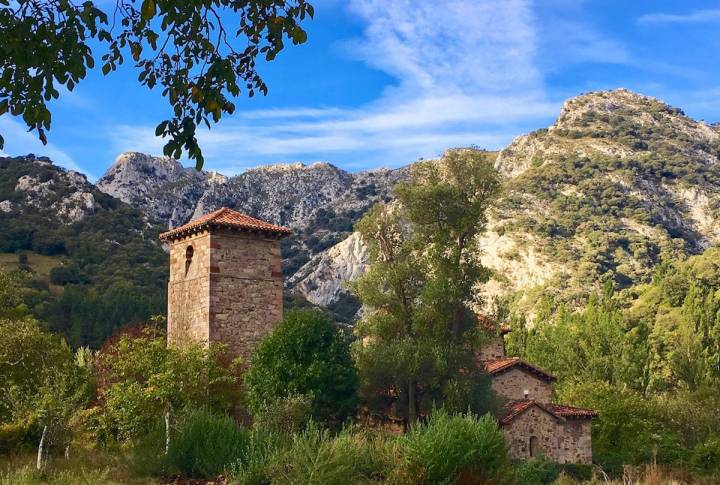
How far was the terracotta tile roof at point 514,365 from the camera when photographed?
124 ft

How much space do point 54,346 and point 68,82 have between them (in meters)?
23.5

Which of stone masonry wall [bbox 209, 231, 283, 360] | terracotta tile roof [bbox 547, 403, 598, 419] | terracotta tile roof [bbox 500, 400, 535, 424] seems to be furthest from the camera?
terracotta tile roof [bbox 547, 403, 598, 419]

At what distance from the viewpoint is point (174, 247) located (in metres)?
33.7

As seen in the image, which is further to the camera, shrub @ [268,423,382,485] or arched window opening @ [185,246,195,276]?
arched window opening @ [185,246,195,276]

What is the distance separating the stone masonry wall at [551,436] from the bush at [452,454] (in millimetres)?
19416

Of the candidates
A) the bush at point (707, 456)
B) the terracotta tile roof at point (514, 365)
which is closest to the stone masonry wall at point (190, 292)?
the terracotta tile roof at point (514, 365)

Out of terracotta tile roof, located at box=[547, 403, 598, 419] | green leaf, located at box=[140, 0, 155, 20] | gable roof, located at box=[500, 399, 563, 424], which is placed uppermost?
green leaf, located at box=[140, 0, 155, 20]

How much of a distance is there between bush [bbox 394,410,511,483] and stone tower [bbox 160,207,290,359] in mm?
16743

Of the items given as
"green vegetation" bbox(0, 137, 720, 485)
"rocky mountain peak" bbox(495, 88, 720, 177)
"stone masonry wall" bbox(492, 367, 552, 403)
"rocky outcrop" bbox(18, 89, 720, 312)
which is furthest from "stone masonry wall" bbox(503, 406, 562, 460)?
"rocky mountain peak" bbox(495, 88, 720, 177)

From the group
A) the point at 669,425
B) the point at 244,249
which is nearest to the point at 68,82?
the point at 244,249

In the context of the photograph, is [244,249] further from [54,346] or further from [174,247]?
[54,346]

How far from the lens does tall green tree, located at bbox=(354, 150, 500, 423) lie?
31078 mm

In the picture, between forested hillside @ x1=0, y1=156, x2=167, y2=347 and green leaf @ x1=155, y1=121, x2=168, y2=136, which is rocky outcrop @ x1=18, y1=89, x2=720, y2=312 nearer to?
forested hillside @ x1=0, y1=156, x2=167, y2=347

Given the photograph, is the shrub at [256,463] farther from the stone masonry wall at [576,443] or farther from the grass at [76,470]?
the stone masonry wall at [576,443]
